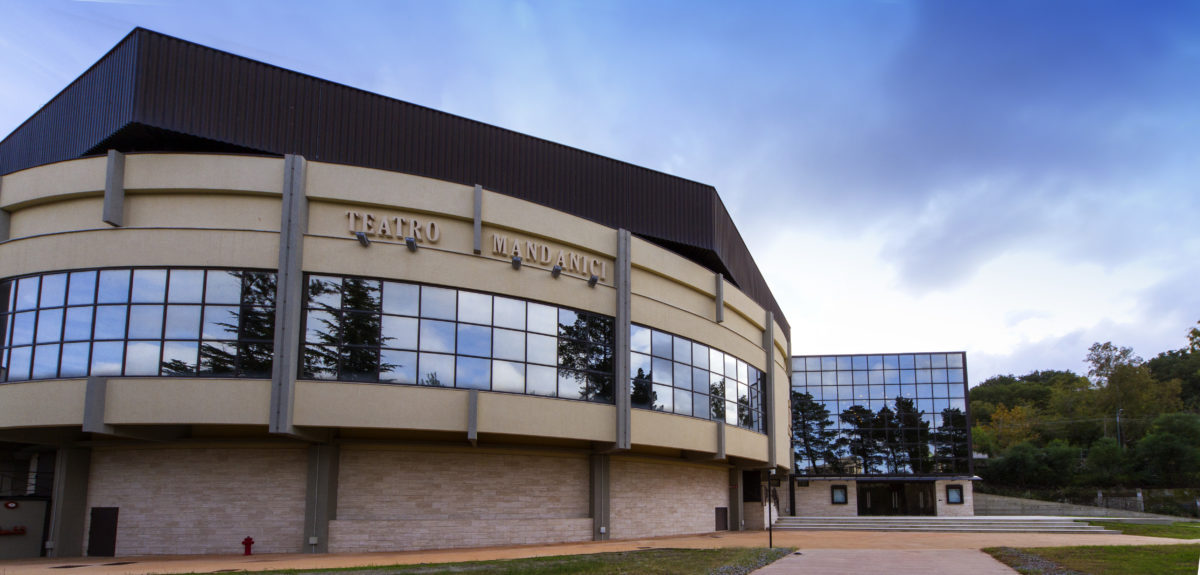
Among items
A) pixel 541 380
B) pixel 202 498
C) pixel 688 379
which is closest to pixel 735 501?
pixel 688 379

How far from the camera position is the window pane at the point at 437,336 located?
24.6 meters

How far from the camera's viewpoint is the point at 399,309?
24281 millimetres

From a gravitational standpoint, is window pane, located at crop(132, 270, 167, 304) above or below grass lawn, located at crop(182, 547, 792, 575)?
above

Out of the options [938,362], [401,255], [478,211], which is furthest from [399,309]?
[938,362]

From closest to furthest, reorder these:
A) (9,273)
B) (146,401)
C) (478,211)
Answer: (146,401) < (9,273) < (478,211)

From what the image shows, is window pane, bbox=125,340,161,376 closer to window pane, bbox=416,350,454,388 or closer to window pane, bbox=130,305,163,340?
window pane, bbox=130,305,163,340

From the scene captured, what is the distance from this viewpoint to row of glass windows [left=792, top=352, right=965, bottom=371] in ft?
200

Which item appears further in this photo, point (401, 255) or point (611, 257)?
point (611, 257)

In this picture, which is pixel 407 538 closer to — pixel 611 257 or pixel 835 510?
pixel 611 257

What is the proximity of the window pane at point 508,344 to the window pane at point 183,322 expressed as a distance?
8095mm

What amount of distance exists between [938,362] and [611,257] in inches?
1567

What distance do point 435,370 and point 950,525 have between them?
29.3 meters

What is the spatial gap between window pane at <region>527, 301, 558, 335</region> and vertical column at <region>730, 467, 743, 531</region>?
16440 millimetres

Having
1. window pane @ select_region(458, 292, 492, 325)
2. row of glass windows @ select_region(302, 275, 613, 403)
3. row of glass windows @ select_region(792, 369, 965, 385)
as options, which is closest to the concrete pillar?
row of glass windows @ select_region(302, 275, 613, 403)
